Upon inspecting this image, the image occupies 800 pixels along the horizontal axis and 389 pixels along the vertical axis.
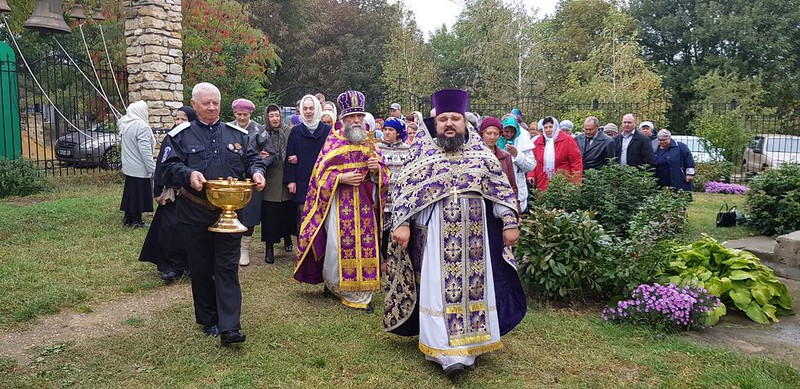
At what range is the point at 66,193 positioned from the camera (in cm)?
1230

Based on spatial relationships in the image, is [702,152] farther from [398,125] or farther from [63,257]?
[63,257]

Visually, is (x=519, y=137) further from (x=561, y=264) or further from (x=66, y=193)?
(x=66, y=193)

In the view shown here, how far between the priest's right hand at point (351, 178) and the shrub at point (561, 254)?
1.56 m

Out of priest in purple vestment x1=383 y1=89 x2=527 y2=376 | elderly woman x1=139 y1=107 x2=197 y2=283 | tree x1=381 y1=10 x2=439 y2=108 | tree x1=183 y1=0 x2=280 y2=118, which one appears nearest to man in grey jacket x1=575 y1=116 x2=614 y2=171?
priest in purple vestment x1=383 y1=89 x2=527 y2=376

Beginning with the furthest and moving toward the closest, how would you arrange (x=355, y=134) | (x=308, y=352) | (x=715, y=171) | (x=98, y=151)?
(x=715, y=171), (x=98, y=151), (x=355, y=134), (x=308, y=352)

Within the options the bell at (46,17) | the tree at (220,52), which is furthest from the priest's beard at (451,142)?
the tree at (220,52)

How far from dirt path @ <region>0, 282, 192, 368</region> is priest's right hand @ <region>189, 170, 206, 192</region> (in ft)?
5.55

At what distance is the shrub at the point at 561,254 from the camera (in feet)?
18.7

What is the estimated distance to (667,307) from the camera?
16.8ft

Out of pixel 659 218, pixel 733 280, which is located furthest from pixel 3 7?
pixel 733 280

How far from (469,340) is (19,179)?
430 inches

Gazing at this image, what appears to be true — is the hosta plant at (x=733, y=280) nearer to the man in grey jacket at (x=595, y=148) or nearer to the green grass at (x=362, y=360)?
the green grass at (x=362, y=360)

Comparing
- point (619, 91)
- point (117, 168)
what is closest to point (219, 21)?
point (117, 168)

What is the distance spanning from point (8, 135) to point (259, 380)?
12.8 m
